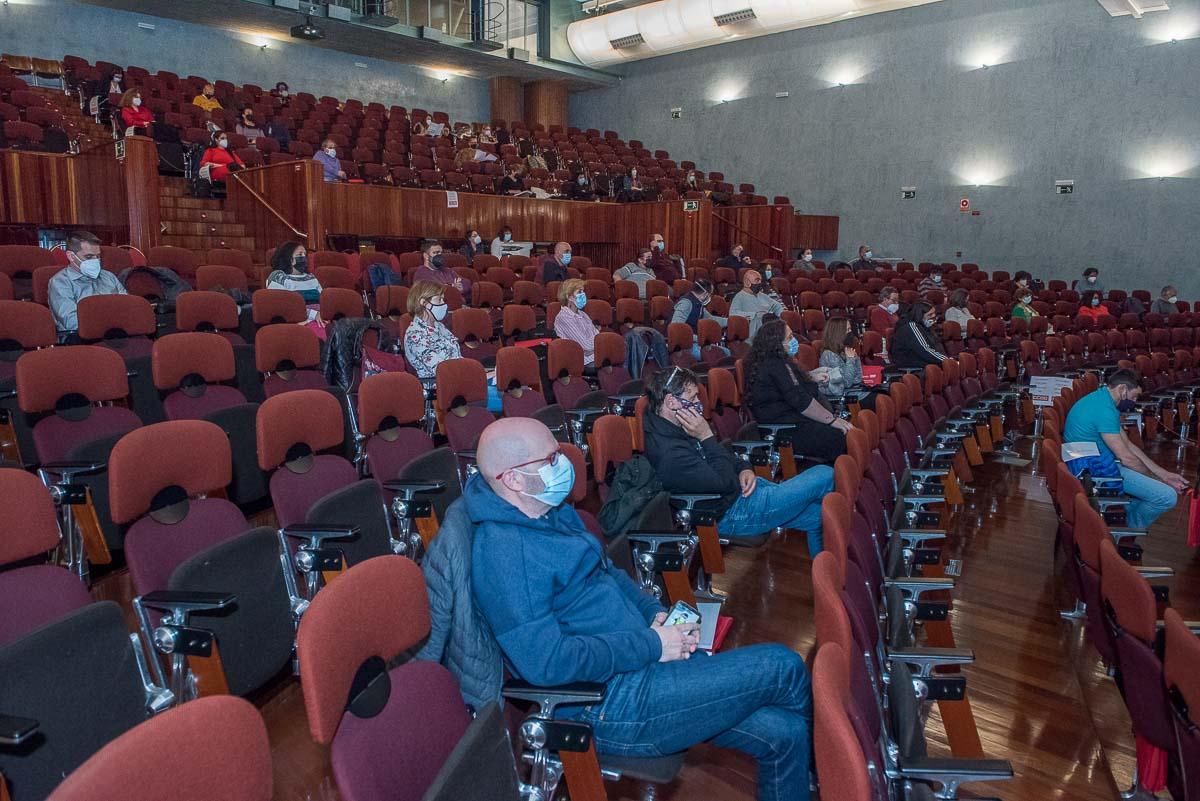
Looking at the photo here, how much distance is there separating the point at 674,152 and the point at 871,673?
16.2 m

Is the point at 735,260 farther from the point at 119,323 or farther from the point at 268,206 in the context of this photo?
the point at 119,323

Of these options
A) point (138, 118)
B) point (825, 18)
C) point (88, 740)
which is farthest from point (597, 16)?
point (88, 740)

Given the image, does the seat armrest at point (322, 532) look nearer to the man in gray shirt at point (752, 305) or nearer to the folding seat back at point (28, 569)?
the folding seat back at point (28, 569)

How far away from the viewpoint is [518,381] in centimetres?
425

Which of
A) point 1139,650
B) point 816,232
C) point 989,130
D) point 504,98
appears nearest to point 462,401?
point 1139,650

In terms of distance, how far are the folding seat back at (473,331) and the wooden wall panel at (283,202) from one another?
300cm

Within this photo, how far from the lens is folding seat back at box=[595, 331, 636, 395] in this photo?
5.09 meters

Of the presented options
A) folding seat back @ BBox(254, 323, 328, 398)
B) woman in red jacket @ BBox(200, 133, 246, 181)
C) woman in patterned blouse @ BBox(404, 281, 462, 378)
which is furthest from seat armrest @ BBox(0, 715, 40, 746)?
woman in red jacket @ BBox(200, 133, 246, 181)

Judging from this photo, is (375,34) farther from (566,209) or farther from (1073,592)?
(1073,592)

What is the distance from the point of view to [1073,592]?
11.0ft

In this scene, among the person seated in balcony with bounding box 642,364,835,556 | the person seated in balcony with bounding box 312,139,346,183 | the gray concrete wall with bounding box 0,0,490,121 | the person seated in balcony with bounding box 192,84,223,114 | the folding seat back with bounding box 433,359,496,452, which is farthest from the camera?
the gray concrete wall with bounding box 0,0,490,121

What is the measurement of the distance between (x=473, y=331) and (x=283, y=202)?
11.9 feet

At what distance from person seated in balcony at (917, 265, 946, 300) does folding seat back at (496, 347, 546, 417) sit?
6.01m

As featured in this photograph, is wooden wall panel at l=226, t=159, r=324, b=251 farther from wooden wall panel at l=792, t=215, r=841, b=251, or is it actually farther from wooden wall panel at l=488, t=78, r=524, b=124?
wooden wall panel at l=488, t=78, r=524, b=124
